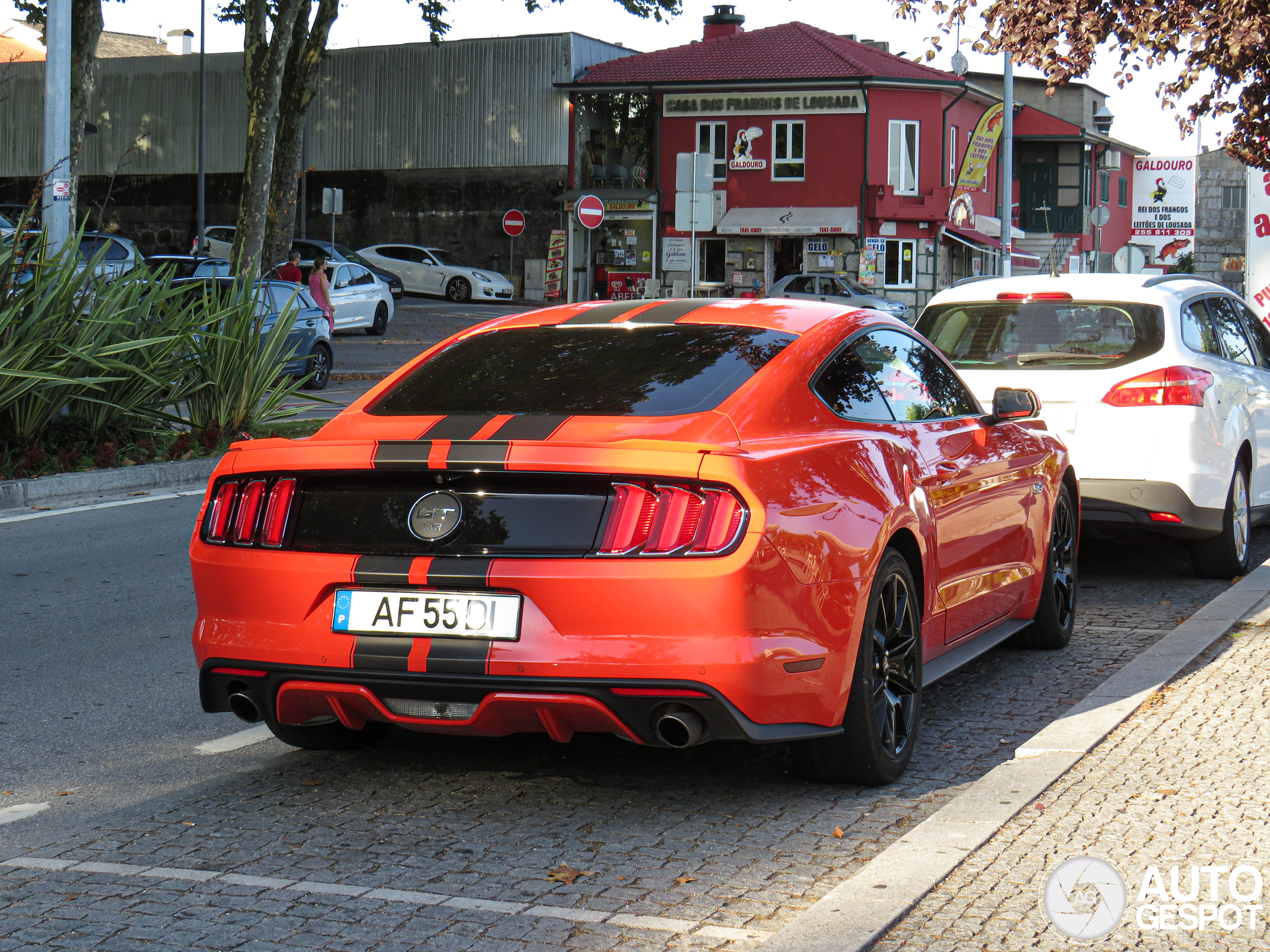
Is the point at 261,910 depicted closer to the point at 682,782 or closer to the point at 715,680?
the point at 715,680

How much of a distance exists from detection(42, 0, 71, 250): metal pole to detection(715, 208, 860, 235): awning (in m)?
32.4

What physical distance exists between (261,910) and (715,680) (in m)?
1.26

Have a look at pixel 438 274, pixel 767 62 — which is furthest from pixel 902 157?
pixel 438 274

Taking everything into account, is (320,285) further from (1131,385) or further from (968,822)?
(968,822)

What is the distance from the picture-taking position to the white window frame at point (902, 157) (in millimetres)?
46906

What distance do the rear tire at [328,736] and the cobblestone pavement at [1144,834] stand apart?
208 centimetres

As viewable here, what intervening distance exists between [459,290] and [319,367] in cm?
2311

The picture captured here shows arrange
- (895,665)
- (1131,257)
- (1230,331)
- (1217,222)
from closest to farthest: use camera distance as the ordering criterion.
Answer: (895,665) < (1230,331) < (1131,257) < (1217,222)

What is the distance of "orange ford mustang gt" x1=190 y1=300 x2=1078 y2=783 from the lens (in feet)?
13.5

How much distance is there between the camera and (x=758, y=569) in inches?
162

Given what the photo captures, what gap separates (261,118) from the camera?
28250 millimetres

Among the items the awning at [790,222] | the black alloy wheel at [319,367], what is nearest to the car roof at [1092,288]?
the black alloy wheel at [319,367]

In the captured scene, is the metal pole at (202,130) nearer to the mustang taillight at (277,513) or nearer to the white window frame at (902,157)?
the white window frame at (902,157)

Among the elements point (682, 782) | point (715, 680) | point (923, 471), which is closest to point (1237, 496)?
point (923, 471)
